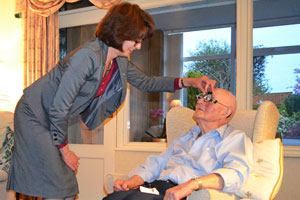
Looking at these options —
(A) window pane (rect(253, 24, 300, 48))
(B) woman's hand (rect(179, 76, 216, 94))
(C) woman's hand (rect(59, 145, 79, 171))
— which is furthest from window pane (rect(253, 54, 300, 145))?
(C) woman's hand (rect(59, 145, 79, 171))

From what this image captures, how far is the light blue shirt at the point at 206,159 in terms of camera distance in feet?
4.43

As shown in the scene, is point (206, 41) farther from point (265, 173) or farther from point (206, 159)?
point (265, 173)

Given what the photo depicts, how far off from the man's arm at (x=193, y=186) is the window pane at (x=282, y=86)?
5.09 ft

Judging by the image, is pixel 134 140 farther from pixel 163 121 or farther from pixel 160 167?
pixel 160 167

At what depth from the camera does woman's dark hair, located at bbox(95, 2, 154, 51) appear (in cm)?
145

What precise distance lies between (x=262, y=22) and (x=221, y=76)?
65 centimetres

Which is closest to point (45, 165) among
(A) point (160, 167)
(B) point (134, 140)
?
(A) point (160, 167)

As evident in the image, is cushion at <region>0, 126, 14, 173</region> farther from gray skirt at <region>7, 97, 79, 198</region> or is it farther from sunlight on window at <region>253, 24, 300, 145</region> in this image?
sunlight on window at <region>253, 24, 300, 145</region>

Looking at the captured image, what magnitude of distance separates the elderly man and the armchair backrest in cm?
9

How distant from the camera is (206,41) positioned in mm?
3266

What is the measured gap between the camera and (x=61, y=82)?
1.41 m

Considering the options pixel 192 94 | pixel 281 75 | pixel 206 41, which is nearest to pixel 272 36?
pixel 281 75

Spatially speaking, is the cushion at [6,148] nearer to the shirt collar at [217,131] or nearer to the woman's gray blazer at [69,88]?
the woman's gray blazer at [69,88]

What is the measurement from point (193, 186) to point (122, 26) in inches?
30.7
